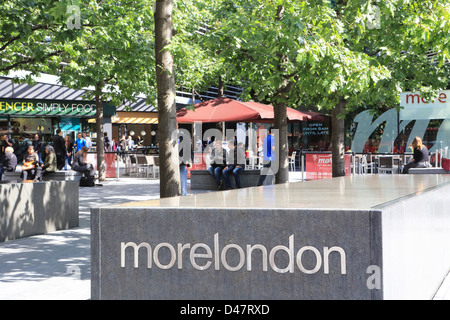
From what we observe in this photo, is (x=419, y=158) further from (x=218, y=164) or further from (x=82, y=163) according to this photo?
(x=82, y=163)

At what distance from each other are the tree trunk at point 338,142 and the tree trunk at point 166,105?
23.8 feet

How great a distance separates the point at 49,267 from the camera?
7203mm

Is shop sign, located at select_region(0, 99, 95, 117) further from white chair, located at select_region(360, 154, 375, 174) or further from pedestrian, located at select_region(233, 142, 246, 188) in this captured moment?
white chair, located at select_region(360, 154, 375, 174)

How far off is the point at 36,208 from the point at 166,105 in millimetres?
3514

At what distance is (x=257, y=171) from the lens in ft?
56.3

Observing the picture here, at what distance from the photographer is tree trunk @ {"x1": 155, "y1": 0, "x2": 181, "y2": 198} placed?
294 inches

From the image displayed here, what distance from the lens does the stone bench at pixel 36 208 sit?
921 centimetres

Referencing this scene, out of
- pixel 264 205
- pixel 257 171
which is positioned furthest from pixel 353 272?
pixel 257 171

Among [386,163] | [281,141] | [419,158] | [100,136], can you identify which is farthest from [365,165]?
[100,136]

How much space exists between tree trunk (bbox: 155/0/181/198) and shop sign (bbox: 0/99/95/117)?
89.4 feet

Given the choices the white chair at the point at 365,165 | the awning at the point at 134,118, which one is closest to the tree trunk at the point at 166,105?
the white chair at the point at 365,165

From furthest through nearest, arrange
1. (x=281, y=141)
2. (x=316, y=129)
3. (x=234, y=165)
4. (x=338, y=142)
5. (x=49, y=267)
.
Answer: (x=316, y=129)
(x=234, y=165)
(x=338, y=142)
(x=281, y=141)
(x=49, y=267)

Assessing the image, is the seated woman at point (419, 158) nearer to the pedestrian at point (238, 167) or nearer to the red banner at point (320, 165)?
the red banner at point (320, 165)

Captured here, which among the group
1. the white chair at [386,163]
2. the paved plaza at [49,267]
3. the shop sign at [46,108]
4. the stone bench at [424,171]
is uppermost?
the shop sign at [46,108]
